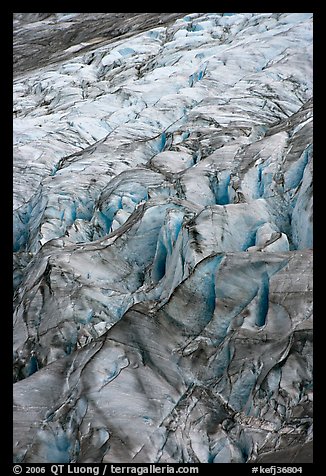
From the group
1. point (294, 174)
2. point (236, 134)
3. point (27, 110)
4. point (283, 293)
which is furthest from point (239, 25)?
point (283, 293)

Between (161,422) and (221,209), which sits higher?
(221,209)
